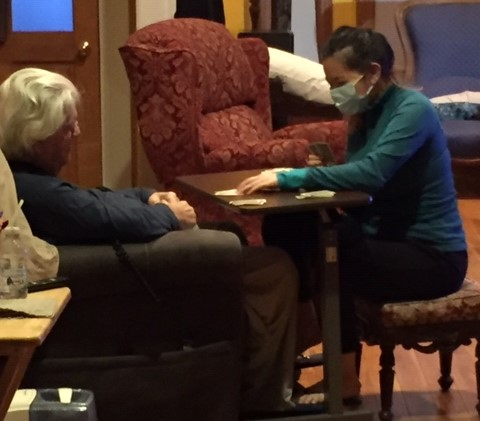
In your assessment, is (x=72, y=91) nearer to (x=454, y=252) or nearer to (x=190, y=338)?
(x=190, y=338)

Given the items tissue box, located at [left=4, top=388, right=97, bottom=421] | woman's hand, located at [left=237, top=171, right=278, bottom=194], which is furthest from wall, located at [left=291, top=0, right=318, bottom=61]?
tissue box, located at [left=4, top=388, right=97, bottom=421]

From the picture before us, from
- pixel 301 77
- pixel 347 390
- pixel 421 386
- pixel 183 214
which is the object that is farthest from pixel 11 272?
pixel 301 77

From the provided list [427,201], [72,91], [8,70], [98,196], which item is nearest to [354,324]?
[427,201]

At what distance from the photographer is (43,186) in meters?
2.26

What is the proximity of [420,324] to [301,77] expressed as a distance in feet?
6.73

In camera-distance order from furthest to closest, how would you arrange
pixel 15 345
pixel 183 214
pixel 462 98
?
pixel 462 98, pixel 183 214, pixel 15 345

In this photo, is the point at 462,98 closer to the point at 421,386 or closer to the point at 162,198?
the point at 421,386

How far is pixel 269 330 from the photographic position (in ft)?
8.53

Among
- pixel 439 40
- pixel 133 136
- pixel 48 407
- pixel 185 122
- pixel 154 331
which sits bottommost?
pixel 48 407

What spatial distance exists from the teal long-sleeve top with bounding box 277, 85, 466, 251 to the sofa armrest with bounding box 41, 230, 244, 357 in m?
0.36

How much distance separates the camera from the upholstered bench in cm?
265

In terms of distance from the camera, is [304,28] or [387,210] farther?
[304,28]

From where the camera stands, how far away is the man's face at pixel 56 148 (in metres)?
2.33

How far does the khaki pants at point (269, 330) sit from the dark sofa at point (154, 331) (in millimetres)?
162
